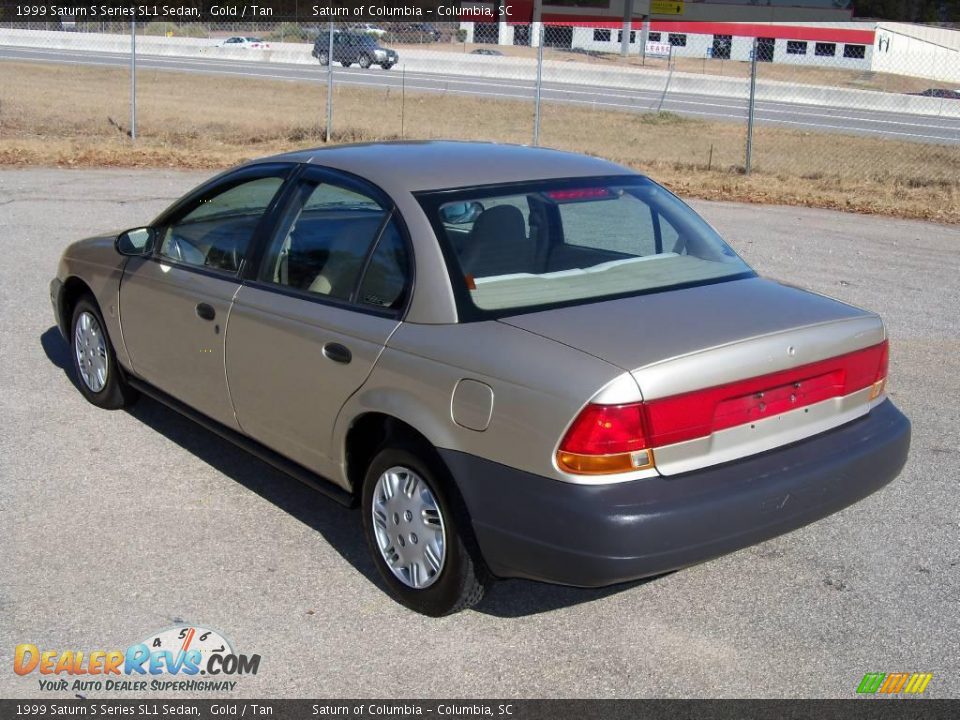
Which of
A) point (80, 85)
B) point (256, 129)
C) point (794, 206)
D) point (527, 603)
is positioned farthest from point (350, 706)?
point (80, 85)

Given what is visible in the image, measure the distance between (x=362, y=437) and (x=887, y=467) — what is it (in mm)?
1993

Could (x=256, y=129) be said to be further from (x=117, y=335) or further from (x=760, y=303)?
(x=760, y=303)

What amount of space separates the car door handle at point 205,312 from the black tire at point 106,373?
3.84ft

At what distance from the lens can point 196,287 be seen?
4930mm

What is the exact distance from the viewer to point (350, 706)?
11.2 feet

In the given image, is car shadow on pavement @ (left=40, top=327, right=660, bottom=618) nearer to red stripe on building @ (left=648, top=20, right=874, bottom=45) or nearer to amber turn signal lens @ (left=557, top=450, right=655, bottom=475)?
amber turn signal lens @ (left=557, top=450, right=655, bottom=475)

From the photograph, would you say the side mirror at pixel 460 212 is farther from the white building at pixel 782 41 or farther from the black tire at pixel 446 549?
the white building at pixel 782 41

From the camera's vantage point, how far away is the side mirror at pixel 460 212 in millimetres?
4109

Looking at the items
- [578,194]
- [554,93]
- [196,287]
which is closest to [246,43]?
[554,93]

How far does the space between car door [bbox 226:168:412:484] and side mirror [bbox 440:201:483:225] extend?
18 centimetres

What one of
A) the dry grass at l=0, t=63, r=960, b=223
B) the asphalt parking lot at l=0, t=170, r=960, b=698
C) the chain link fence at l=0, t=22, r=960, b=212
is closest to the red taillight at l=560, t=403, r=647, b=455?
the asphalt parking lot at l=0, t=170, r=960, b=698

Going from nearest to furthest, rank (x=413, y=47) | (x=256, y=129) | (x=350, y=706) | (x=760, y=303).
→ (x=350, y=706) < (x=760, y=303) < (x=256, y=129) < (x=413, y=47)

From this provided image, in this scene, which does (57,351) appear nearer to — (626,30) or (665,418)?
(665,418)

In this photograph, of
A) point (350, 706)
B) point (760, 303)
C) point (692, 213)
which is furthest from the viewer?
point (692, 213)
